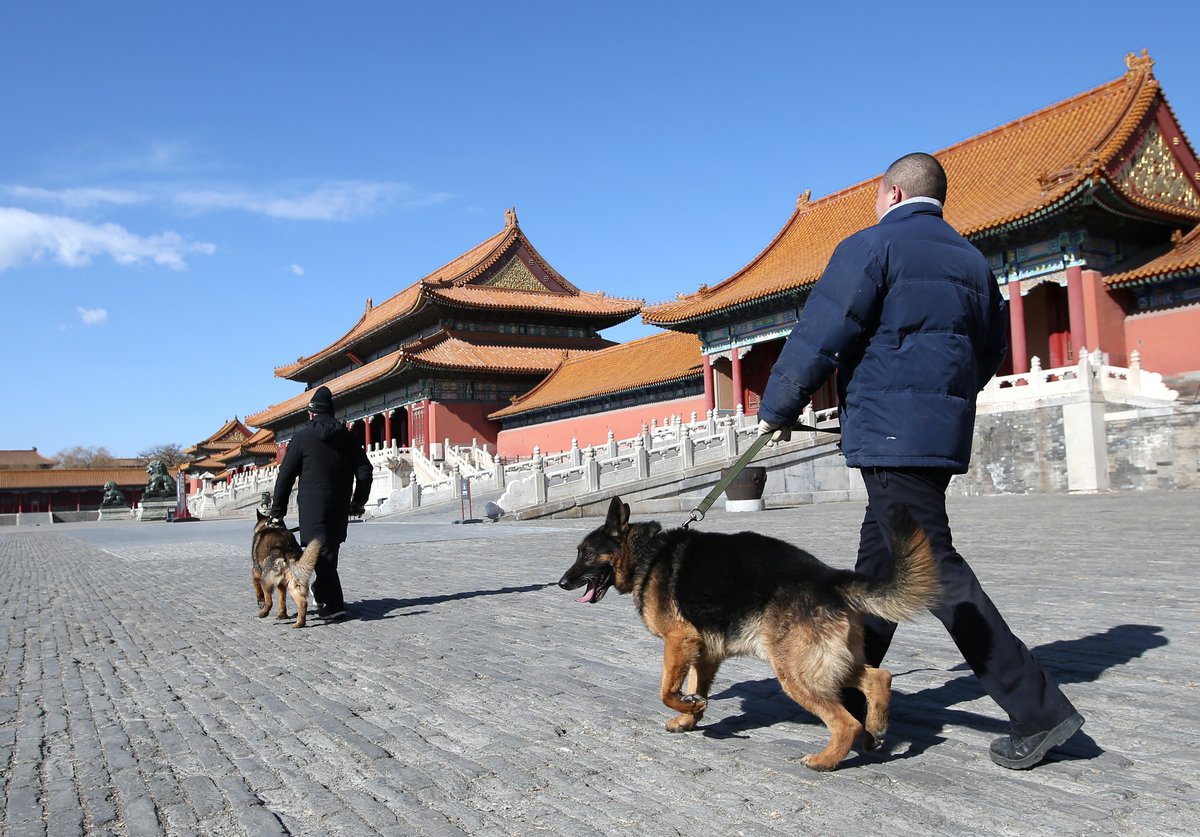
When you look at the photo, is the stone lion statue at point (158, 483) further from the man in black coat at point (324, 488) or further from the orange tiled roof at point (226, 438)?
the man in black coat at point (324, 488)

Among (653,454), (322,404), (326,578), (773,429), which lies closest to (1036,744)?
(773,429)

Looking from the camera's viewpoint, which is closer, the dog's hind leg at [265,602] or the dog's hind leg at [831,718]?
the dog's hind leg at [831,718]

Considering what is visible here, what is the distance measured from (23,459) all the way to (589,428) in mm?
77695

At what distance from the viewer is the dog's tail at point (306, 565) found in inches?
249

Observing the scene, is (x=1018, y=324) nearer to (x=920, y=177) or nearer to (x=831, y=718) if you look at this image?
(x=920, y=177)

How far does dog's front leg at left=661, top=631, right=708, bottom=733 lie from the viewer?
322cm

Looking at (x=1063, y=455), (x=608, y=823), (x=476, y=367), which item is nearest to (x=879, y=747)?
(x=608, y=823)

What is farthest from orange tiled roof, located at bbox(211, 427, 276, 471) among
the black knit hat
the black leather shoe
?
the black leather shoe

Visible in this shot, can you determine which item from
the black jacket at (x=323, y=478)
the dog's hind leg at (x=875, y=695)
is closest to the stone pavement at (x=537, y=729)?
the dog's hind leg at (x=875, y=695)

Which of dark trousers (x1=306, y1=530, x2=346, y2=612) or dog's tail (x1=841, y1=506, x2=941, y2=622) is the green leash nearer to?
dog's tail (x1=841, y1=506, x2=941, y2=622)

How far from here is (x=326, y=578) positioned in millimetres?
6613

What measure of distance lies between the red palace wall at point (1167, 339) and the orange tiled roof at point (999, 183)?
2.15 meters

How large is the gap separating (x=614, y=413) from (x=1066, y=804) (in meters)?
28.7

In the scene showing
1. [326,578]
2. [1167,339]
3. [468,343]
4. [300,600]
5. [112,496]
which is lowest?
[300,600]
